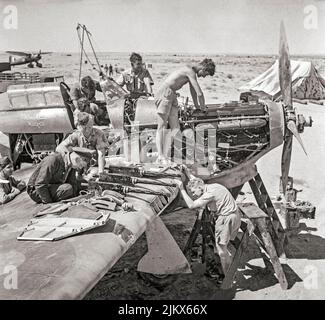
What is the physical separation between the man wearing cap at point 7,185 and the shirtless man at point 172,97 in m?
2.25

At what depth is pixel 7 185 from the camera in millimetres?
6730

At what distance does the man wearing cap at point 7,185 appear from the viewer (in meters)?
6.55

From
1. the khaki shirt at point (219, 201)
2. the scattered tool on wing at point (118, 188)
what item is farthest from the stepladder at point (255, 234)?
the scattered tool on wing at point (118, 188)

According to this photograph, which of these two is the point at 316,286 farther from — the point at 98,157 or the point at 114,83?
the point at 114,83

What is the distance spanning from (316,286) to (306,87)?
58.7 ft

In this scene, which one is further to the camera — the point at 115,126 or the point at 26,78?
the point at 26,78

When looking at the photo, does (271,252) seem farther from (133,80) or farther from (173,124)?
(133,80)

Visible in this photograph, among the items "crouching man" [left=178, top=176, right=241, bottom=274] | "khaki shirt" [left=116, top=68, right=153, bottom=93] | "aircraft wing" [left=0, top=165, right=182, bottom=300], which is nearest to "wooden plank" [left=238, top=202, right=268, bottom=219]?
"crouching man" [left=178, top=176, right=241, bottom=274]

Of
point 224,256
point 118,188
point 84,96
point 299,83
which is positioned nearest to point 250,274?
point 224,256

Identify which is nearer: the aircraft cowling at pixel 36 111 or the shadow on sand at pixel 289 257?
the shadow on sand at pixel 289 257

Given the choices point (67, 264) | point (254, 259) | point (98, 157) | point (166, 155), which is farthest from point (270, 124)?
point (67, 264)

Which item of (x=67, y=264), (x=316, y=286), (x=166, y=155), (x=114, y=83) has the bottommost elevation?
(x=316, y=286)

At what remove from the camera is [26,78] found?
1290 centimetres

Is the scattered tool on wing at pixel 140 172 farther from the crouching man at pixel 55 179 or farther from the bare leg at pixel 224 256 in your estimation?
the bare leg at pixel 224 256
